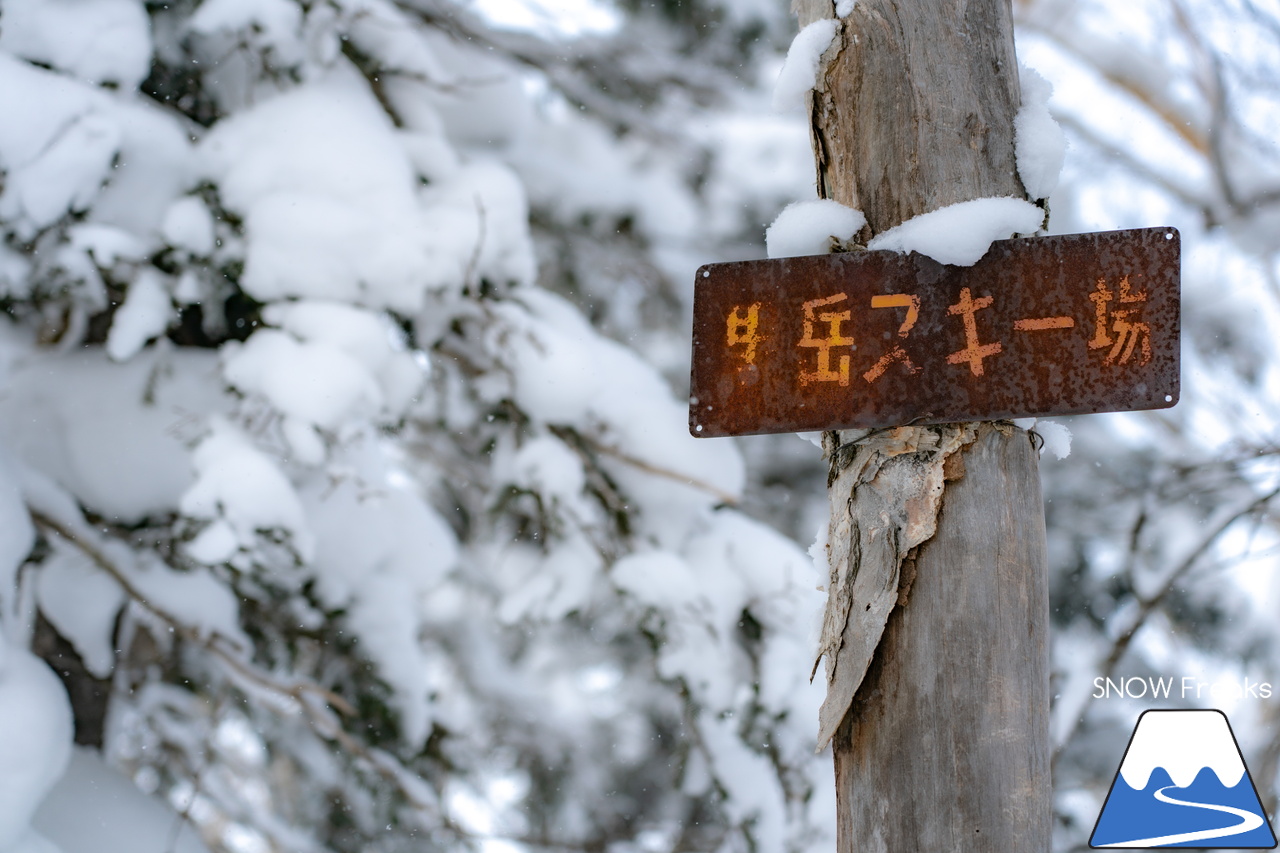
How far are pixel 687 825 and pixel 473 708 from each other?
1.33 m

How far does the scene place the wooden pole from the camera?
113 centimetres

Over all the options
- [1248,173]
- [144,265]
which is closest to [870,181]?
[144,265]

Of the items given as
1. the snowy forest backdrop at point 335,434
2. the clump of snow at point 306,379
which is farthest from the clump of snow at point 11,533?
the clump of snow at point 306,379

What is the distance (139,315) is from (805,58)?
6.31 ft

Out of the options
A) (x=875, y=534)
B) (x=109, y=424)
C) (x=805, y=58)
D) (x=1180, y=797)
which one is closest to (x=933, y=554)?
(x=875, y=534)

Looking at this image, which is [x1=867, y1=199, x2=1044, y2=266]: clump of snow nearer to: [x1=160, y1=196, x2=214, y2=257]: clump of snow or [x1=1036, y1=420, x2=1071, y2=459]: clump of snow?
[x1=1036, y1=420, x2=1071, y2=459]: clump of snow

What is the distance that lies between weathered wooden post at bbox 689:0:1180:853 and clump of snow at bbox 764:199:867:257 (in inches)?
1.2

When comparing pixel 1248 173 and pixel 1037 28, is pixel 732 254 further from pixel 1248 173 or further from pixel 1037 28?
pixel 1248 173

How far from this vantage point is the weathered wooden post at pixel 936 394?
115 centimetres

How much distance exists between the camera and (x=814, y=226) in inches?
50.6

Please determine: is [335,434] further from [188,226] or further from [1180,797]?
[1180,797]

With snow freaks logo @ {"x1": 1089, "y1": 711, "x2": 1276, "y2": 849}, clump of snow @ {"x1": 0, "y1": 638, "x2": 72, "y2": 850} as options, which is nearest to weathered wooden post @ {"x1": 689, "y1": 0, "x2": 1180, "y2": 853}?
snow freaks logo @ {"x1": 1089, "y1": 711, "x2": 1276, "y2": 849}

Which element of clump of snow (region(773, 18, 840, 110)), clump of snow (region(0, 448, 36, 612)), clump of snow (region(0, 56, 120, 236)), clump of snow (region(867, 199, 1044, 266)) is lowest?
clump of snow (region(0, 448, 36, 612))

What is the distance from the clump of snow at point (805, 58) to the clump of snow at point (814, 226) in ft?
0.63
